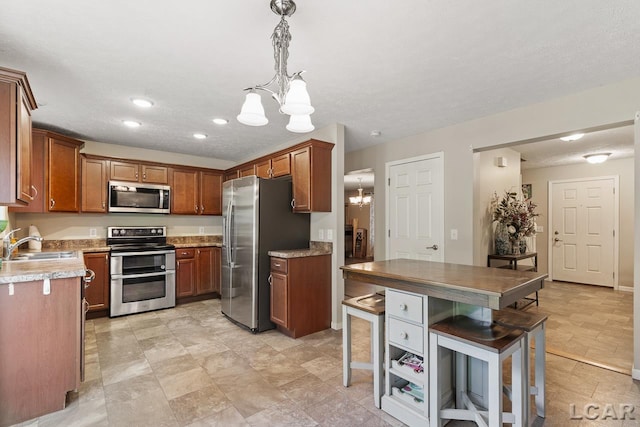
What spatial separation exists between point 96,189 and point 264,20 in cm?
369

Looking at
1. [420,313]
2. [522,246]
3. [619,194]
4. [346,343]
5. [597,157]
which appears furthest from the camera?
[619,194]

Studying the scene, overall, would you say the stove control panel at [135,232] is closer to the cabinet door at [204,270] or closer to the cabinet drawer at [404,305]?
the cabinet door at [204,270]

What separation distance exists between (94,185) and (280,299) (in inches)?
118

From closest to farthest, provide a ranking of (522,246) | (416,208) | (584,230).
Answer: (416,208) → (522,246) → (584,230)

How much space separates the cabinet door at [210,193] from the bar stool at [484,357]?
13.9 ft

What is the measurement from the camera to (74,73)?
2.29 meters

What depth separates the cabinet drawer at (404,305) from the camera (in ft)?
5.88

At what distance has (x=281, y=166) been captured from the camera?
3.88m

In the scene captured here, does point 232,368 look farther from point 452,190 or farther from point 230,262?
point 452,190

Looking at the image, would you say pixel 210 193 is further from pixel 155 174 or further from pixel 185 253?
pixel 185 253

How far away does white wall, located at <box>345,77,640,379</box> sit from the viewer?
241 cm

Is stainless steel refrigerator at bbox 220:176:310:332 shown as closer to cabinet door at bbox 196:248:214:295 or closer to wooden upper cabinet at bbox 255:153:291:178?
wooden upper cabinet at bbox 255:153:291:178

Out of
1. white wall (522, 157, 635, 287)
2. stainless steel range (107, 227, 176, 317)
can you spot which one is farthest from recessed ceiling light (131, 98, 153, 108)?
white wall (522, 157, 635, 287)

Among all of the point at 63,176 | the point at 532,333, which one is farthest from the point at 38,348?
the point at 532,333
